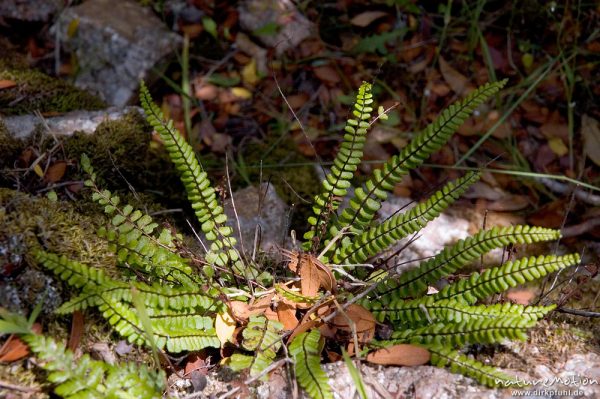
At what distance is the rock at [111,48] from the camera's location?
4.65 m

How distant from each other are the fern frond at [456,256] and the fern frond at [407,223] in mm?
188

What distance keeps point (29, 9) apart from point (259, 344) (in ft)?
12.6

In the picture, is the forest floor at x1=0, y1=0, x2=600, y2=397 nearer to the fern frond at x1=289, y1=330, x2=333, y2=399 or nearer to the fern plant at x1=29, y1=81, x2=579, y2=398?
the fern plant at x1=29, y1=81, x2=579, y2=398

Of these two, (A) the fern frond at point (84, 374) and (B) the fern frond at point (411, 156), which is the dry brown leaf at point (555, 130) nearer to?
(B) the fern frond at point (411, 156)

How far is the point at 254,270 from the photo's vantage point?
2.87m

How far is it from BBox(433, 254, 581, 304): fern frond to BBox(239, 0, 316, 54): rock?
308cm

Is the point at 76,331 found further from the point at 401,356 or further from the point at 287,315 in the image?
the point at 401,356

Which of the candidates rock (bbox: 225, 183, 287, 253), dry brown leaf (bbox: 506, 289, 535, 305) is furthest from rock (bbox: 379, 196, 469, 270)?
rock (bbox: 225, 183, 287, 253)

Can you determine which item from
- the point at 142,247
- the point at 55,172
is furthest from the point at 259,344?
the point at 55,172

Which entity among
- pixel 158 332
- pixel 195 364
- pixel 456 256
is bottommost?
pixel 195 364

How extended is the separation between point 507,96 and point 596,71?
32.8 inches

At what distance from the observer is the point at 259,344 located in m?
2.41

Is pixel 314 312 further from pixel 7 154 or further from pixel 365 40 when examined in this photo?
pixel 365 40

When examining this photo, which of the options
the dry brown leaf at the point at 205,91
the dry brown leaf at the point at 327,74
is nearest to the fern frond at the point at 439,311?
the dry brown leaf at the point at 327,74
